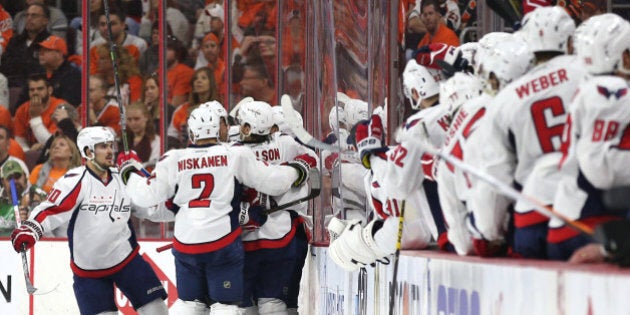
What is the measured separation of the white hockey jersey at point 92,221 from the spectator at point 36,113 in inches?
116

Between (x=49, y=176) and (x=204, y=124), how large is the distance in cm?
322

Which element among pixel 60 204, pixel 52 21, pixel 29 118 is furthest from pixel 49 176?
pixel 60 204

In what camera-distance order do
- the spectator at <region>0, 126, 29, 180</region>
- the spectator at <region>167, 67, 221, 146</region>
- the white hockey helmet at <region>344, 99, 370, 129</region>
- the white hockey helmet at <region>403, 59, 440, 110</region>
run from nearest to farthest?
the white hockey helmet at <region>403, 59, 440, 110</region> → the white hockey helmet at <region>344, 99, 370, 129</region> → the spectator at <region>0, 126, 29, 180</region> → the spectator at <region>167, 67, 221, 146</region>

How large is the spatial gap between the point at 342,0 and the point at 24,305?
3090 mm

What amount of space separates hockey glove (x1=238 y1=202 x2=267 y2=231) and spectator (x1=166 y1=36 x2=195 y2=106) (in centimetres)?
319

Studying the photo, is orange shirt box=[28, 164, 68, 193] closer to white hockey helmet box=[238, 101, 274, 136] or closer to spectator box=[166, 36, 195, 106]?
spectator box=[166, 36, 195, 106]

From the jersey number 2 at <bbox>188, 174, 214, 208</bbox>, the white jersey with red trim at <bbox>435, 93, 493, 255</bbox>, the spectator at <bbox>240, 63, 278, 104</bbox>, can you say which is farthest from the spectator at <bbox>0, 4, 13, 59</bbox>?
the white jersey with red trim at <bbox>435, 93, 493, 255</bbox>

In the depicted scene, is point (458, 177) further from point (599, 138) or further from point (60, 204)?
point (60, 204)

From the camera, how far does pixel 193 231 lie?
6.09 m

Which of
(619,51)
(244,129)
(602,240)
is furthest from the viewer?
(244,129)

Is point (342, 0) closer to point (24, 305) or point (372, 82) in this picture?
point (372, 82)

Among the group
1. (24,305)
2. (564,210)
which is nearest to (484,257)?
(564,210)

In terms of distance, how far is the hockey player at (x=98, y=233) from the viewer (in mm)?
6375

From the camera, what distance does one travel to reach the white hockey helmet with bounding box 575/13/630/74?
119 inches
